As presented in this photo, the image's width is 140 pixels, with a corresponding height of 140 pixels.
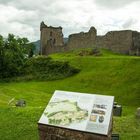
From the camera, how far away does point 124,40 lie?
81688 millimetres

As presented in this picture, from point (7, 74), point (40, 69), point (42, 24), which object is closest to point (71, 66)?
point (40, 69)

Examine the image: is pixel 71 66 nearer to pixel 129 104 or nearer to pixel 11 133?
pixel 129 104

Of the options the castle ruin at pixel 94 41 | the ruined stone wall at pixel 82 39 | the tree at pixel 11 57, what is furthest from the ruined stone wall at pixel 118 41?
the tree at pixel 11 57

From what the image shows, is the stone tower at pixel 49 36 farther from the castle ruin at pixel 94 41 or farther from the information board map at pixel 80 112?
the information board map at pixel 80 112

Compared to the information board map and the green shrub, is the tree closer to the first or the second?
the green shrub

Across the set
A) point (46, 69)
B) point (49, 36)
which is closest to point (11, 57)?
point (46, 69)

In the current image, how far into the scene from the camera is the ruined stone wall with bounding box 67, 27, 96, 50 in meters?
87.0

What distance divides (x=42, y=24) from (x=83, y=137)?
90.0 meters

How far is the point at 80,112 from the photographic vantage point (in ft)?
53.6

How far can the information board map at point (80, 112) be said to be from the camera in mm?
15711

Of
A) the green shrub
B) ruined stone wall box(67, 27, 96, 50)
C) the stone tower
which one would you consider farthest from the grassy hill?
the stone tower

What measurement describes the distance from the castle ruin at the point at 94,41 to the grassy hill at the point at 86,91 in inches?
510

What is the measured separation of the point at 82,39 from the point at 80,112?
2875 inches

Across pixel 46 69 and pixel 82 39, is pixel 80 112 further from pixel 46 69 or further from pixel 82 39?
pixel 82 39
